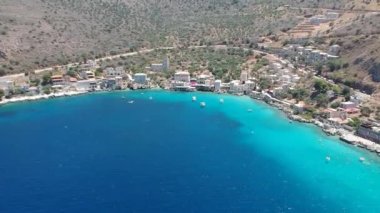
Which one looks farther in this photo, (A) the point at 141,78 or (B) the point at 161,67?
(B) the point at 161,67

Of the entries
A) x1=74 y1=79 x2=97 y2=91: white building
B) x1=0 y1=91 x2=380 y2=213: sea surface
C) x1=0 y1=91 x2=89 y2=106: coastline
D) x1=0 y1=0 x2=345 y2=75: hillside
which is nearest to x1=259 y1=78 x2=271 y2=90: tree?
x1=0 y1=91 x2=380 y2=213: sea surface

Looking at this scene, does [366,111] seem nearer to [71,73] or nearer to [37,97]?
[37,97]

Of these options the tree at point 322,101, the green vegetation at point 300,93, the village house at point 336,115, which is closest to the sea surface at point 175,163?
the village house at point 336,115

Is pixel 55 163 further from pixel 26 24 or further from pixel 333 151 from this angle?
pixel 26 24

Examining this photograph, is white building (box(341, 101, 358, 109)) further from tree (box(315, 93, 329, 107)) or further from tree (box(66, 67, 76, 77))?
tree (box(66, 67, 76, 77))

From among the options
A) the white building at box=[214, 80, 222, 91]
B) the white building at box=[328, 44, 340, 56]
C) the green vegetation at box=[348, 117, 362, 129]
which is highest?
the white building at box=[328, 44, 340, 56]

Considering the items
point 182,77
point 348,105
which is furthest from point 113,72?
point 348,105

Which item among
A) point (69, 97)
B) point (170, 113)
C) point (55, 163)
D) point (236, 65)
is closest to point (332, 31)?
point (236, 65)

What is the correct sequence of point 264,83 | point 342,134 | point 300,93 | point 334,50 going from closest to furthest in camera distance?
point 342,134 < point 300,93 < point 264,83 < point 334,50
